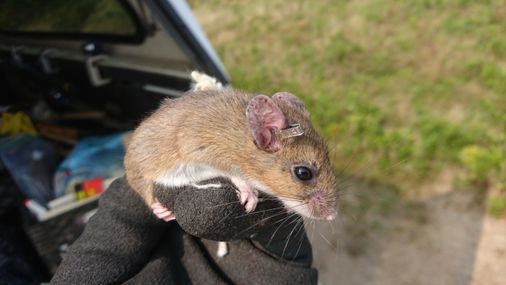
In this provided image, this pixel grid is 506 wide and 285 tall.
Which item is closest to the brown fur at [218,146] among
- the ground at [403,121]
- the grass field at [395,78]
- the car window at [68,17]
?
the ground at [403,121]

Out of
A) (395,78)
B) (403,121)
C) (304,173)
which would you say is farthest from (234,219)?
(395,78)

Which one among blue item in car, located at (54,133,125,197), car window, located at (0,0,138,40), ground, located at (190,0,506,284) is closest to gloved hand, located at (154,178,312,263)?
ground, located at (190,0,506,284)

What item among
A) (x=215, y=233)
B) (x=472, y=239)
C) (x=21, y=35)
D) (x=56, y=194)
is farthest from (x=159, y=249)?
(x=21, y=35)

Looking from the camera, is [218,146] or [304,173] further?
[218,146]

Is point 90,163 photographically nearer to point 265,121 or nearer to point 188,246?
point 188,246

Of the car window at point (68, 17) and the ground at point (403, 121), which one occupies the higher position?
the car window at point (68, 17)

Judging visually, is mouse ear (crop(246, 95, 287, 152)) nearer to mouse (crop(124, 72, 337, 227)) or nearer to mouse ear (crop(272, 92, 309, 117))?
mouse (crop(124, 72, 337, 227))

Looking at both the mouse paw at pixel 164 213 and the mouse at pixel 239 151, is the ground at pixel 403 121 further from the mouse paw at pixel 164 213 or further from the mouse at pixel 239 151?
the mouse paw at pixel 164 213
